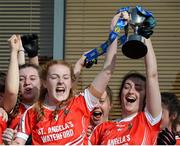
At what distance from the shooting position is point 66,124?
166 inches

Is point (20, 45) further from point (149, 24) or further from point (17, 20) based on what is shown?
point (17, 20)

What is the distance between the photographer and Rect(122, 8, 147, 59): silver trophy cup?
4062mm

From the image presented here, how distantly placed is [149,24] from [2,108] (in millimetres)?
1204

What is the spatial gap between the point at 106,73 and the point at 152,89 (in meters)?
0.30

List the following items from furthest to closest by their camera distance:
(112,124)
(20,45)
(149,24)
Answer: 1. (20,45)
2. (112,124)
3. (149,24)

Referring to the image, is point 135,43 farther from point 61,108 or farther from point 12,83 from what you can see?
point 12,83

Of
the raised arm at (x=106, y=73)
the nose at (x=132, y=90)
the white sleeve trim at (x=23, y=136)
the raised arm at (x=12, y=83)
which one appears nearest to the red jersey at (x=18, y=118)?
the raised arm at (x=12, y=83)

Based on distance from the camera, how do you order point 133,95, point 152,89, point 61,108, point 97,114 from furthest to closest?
point 97,114
point 133,95
point 61,108
point 152,89

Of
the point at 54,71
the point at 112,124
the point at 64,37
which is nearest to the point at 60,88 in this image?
the point at 54,71

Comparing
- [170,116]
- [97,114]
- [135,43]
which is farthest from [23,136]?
[170,116]

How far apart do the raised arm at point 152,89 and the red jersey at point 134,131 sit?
0.21ft

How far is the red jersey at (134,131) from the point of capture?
A: 165 inches

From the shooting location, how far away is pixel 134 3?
636 centimetres

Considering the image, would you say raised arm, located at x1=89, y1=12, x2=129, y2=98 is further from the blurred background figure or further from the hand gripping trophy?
the blurred background figure
